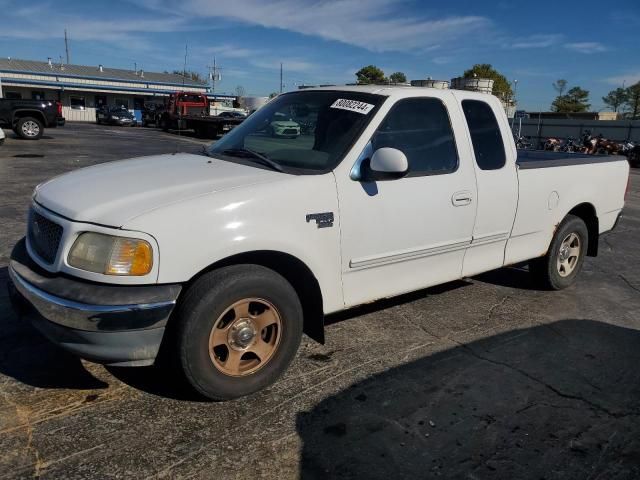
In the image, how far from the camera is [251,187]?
3012 mm

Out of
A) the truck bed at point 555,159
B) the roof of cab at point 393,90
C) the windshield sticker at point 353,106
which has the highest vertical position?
the roof of cab at point 393,90

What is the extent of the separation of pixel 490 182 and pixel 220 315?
95.8 inches

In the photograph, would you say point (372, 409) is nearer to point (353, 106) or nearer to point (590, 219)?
point (353, 106)

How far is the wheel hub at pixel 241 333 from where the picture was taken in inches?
119

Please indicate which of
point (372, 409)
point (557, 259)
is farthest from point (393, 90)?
point (557, 259)

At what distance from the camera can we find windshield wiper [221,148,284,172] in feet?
11.1

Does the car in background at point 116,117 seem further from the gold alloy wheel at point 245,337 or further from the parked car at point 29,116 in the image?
the gold alloy wheel at point 245,337

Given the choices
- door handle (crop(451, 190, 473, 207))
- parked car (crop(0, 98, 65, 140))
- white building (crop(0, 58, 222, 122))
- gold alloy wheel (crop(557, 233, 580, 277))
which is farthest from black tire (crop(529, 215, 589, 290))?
white building (crop(0, 58, 222, 122))

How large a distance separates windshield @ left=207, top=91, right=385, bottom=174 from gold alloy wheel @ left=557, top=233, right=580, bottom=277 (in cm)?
274

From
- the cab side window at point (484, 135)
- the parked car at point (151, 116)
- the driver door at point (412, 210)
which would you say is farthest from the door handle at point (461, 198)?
the parked car at point (151, 116)

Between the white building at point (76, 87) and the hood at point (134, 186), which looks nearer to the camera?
the hood at point (134, 186)

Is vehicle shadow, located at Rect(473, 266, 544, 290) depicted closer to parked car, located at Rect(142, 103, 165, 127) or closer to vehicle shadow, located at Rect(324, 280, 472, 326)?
vehicle shadow, located at Rect(324, 280, 472, 326)

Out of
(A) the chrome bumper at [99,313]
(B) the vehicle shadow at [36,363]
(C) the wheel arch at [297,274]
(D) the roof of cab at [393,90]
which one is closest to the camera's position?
(A) the chrome bumper at [99,313]

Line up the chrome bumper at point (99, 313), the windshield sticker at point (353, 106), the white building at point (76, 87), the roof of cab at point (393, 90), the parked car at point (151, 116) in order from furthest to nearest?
the white building at point (76, 87) < the parked car at point (151, 116) < the roof of cab at point (393, 90) < the windshield sticker at point (353, 106) < the chrome bumper at point (99, 313)
